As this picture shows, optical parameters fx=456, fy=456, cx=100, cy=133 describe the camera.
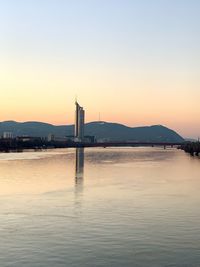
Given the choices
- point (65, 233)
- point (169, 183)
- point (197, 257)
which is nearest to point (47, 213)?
point (65, 233)

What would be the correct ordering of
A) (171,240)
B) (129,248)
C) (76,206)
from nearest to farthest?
(129,248), (171,240), (76,206)

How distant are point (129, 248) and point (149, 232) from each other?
3.50 m

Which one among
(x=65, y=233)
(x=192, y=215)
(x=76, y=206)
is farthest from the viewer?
(x=76, y=206)

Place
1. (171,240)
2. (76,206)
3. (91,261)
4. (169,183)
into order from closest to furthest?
1. (91,261)
2. (171,240)
3. (76,206)
4. (169,183)

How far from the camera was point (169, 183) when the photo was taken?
2073 inches

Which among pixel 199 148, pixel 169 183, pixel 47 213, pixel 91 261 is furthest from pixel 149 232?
pixel 199 148

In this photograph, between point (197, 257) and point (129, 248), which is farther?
point (129, 248)

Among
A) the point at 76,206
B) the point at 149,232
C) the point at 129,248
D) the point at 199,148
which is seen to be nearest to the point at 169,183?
the point at 76,206

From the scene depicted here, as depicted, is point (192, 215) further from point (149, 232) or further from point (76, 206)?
point (76, 206)

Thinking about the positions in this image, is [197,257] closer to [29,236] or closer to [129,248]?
[129,248]

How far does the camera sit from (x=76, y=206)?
33.6 m

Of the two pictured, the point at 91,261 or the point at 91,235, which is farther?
the point at 91,235

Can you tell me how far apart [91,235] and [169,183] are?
99.7 ft

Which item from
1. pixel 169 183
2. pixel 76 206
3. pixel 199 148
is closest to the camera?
pixel 76 206
